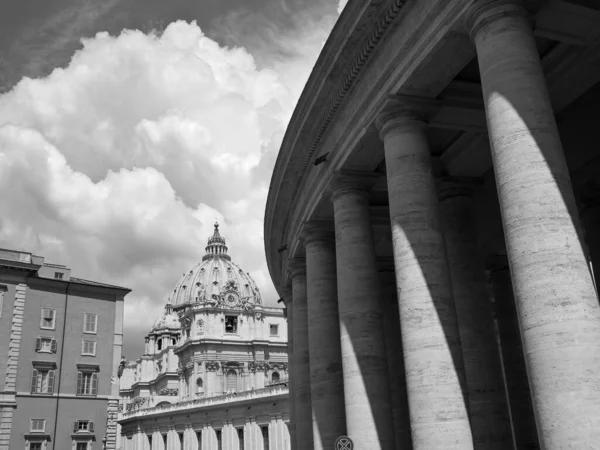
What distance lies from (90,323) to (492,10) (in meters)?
53.3

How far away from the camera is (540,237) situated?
44.7ft

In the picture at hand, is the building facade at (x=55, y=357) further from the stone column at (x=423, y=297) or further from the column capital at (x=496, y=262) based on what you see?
the stone column at (x=423, y=297)

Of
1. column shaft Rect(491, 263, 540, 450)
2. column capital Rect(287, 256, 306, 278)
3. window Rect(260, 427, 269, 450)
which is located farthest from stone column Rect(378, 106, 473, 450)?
window Rect(260, 427, 269, 450)

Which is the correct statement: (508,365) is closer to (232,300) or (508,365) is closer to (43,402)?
(43,402)

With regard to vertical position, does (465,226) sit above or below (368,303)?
above

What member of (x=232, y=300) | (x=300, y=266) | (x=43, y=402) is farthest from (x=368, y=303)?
(x=232, y=300)

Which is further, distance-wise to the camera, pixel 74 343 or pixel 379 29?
pixel 74 343

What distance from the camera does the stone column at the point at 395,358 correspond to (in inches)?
1319

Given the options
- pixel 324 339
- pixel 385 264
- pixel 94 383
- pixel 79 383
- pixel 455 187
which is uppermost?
pixel 385 264

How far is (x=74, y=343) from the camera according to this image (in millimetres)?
58812

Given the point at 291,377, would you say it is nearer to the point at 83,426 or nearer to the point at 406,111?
the point at 406,111

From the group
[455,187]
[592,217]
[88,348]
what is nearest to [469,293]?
[455,187]

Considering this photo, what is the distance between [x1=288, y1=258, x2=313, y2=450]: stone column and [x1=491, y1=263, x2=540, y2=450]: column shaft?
1051 centimetres

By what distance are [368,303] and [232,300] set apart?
140 m
